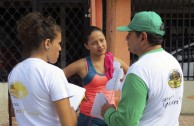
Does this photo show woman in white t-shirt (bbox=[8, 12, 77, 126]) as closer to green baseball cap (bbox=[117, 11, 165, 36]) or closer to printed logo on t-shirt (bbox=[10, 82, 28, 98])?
printed logo on t-shirt (bbox=[10, 82, 28, 98])

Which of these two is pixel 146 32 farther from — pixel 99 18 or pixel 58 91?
pixel 99 18

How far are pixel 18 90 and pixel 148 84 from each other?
0.63 meters

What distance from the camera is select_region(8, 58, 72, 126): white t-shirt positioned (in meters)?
1.62

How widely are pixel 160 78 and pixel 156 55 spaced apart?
124 millimetres

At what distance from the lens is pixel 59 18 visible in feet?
20.5

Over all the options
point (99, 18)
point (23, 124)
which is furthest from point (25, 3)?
point (23, 124)

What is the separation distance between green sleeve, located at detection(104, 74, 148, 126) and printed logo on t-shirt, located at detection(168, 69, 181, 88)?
0.16 metres

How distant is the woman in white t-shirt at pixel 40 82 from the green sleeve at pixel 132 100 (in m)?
0.26

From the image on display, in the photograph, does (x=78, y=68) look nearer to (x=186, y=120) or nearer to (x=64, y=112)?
(x=64, y=112)

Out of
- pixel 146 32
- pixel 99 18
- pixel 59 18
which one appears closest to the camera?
pixel 146 32

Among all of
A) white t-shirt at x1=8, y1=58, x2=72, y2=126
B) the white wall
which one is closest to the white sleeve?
white t-shirt at x1=8, y1=58, x2=72, y2=126

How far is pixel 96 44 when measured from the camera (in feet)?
9.39

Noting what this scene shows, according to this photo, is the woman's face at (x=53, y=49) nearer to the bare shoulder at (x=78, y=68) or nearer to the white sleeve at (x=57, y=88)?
the white sleeve at (x=57, y=88)

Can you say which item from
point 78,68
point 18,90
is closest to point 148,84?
point 18,90
